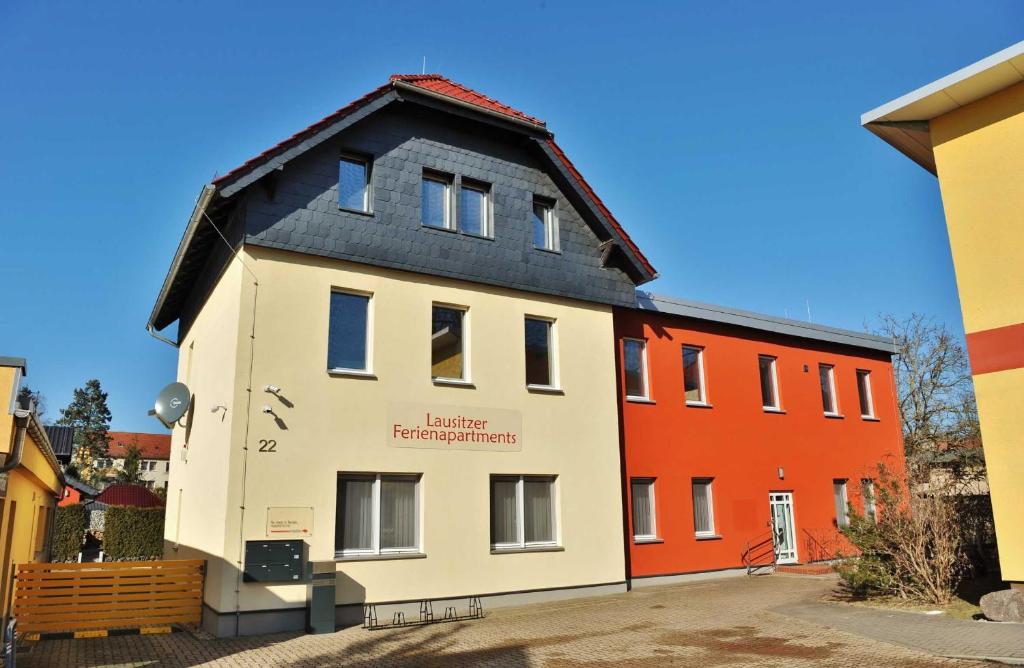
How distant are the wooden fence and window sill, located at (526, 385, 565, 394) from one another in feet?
22.4

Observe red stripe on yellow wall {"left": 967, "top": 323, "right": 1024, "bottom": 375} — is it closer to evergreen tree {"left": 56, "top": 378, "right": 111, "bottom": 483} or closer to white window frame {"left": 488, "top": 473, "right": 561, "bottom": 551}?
white window frame {"left": 488, "top": 473, "right": 561, "bottom": 551}

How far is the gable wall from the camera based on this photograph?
13453 millimetres

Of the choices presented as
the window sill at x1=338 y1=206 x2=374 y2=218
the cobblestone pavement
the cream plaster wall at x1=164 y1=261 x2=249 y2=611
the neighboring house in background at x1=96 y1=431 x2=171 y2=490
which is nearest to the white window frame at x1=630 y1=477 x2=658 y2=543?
the cobblestone pavement

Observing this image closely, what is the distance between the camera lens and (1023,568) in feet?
35.6

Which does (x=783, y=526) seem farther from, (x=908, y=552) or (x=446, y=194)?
(x=446, y=194)

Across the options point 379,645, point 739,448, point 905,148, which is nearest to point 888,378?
point 739,448

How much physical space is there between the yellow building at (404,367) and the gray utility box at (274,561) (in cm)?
3

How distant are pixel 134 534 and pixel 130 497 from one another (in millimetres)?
6757

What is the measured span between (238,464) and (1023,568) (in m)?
11.8

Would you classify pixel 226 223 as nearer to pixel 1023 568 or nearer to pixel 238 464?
pixel 238 464

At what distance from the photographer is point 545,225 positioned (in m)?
16.9

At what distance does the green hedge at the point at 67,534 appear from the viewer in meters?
30.9

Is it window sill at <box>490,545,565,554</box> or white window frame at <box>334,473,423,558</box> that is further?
window sill at <box>490,545,565,554</box>

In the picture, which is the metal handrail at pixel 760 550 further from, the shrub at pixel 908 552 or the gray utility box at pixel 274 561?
the gray utility box at pixel 274 561
